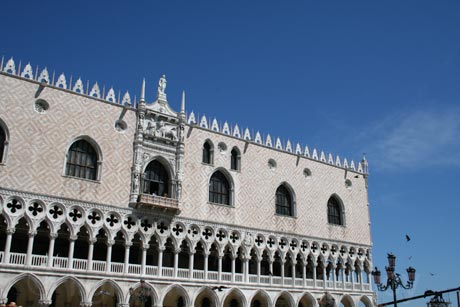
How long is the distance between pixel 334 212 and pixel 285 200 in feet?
11.6

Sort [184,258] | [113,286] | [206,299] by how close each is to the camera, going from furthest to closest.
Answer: [184,258], [206,299], [113,286]

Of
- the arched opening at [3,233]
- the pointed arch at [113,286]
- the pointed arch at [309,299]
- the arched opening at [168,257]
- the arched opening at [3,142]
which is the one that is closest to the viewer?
the arched opening at [3,142]

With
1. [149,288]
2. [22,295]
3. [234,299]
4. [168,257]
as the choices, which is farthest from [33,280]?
[234,299]

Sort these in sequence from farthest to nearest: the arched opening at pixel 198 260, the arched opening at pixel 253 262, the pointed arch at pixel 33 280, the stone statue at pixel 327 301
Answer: the stone statue at pixel 327 301, the arched opening at pixel 253 262, the arched opening at pixel 198 260, the pointed arch at pixel 33 280

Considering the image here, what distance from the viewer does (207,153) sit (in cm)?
2412

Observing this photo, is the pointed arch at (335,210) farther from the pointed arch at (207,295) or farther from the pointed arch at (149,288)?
the pointed arch at (149,288)

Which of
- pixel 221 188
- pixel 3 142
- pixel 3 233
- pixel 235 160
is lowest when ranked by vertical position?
pixel 3 233

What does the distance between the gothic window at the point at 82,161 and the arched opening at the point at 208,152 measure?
5078 mm

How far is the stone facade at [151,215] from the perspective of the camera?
62.1 feet

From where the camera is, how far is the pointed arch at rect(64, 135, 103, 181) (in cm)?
2016

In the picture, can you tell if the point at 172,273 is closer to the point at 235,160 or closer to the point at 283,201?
the point at 235,160

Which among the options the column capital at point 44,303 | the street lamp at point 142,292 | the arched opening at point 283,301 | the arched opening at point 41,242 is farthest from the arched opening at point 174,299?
the column capital at point 44,303

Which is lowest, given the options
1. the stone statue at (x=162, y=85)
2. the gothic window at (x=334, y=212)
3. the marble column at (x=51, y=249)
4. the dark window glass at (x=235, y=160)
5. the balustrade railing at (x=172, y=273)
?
the balustrade railing at (x=172, y=273)

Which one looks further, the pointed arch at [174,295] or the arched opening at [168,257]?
the arched opening at [168,257]
